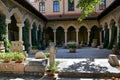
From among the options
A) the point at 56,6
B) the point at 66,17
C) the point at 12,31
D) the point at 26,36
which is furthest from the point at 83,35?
the point at 26,36

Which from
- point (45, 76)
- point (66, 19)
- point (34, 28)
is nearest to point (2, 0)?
point (45, 76)

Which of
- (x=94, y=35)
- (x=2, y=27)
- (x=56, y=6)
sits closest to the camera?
(x=2, y=27)

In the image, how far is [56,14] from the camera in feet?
111

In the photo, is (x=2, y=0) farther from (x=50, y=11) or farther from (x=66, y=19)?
(x=50, y=11)

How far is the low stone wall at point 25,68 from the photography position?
9438 mm

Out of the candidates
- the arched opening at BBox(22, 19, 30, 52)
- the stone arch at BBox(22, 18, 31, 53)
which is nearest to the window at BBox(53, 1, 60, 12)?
the stone arch at BBox(22, 18, 31, 53)

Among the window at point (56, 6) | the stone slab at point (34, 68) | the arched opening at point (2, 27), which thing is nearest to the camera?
the stone slab at point (34, 68)

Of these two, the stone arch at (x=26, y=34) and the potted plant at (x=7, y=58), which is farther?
the stone arch at (x=26, y=34)

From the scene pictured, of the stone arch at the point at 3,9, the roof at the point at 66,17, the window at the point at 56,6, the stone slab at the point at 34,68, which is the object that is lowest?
the stone slab at the point at 34,68

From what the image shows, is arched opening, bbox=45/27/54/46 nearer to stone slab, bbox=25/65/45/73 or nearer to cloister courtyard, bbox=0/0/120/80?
cloister courtyard, bbox=0/0/120/80

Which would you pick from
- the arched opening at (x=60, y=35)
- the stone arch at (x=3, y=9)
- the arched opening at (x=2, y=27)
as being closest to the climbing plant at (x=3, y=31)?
the arched opening at (x=2, y=27)

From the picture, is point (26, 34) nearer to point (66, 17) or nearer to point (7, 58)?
point (7, 58)

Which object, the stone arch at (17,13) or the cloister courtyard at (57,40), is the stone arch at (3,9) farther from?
the stone arch at (17,13)

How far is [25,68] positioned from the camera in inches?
376
